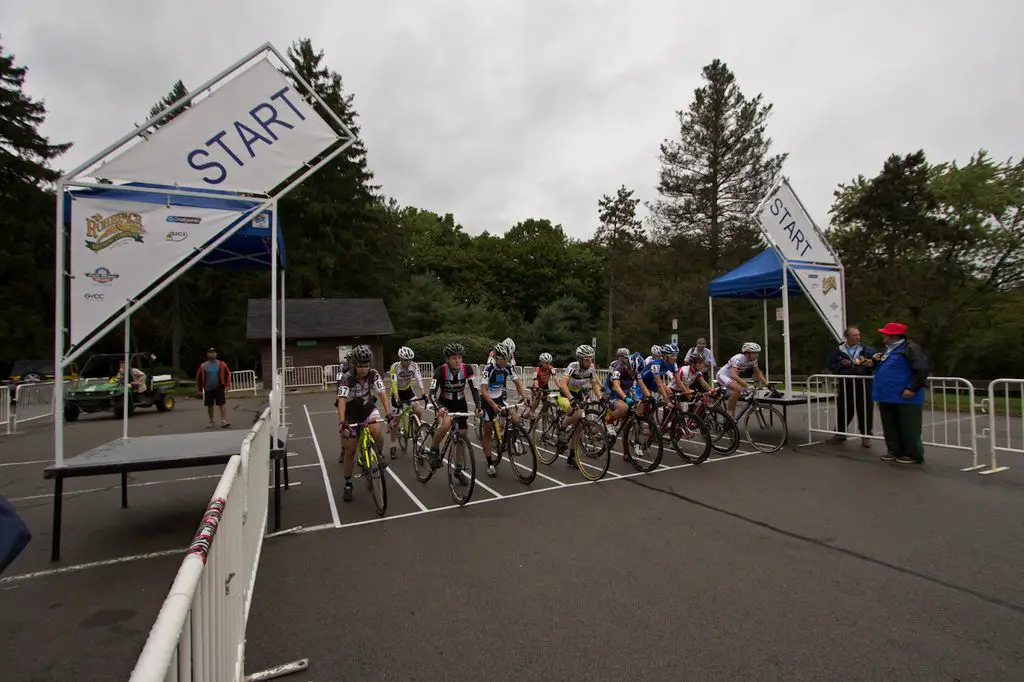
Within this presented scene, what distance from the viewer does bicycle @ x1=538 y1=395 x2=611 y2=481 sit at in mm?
7402

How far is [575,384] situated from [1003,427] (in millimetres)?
9016

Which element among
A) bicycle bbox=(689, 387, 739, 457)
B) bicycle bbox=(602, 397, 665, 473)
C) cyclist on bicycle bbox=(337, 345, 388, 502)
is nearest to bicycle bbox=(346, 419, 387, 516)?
cyclist on bicycle bbox=(337, 345, 388, 502)

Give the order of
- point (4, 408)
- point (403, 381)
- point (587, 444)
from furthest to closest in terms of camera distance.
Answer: point (4, 408)
point (403, 381)
point (587, 444)

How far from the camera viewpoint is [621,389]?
27.1ft

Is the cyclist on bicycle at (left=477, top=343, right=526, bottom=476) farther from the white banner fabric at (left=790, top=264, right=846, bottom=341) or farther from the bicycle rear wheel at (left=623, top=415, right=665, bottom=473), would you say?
the white banner fabric at (left=790, top=264, right=846, bottom=341)

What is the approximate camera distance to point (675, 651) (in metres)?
3.13

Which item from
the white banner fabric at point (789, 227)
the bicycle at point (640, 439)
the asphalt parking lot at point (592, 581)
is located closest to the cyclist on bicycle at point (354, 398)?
the asphalt parking lot at point (592, 581)

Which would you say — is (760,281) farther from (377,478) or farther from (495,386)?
(377,478)

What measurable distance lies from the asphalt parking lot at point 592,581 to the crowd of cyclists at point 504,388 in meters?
0.95

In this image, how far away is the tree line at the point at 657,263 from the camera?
74.6 ft

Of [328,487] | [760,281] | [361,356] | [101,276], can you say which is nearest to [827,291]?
[760,281]

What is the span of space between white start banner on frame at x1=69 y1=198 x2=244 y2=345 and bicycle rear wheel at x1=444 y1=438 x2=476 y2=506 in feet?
11.4

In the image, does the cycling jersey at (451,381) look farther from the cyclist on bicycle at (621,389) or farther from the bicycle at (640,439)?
the cyclist on bicycle at (621,389)

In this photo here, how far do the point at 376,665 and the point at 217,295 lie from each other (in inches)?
1870
